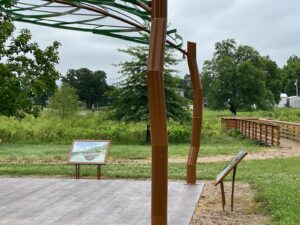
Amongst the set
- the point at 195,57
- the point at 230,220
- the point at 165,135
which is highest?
the point at 195,57

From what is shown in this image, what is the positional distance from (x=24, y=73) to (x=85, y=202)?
23.2ft

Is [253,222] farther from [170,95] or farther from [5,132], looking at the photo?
[5,132]

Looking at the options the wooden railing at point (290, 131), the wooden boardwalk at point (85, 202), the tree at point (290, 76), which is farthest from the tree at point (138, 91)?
the tree at point (290, 76)

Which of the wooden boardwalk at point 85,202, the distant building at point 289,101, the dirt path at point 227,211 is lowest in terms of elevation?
the dirt path at point 227,211

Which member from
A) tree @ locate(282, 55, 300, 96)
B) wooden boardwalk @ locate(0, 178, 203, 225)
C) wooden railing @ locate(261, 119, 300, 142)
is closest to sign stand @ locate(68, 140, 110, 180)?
wooden boardwalk @ locate(0, 178, 203, 225)

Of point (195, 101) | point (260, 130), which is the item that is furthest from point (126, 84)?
point (195, 101)

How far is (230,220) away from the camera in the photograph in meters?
7.62

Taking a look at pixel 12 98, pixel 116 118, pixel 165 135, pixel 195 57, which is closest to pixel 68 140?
pixel 116 118

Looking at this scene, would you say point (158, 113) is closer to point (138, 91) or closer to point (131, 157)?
point (131, 157)

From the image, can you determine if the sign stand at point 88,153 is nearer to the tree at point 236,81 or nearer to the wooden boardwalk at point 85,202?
the wooden boardwalk at point 85,202

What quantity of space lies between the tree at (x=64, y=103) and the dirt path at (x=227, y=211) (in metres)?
30.5

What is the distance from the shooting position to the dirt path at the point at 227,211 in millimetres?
7484

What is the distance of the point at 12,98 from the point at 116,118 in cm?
1524

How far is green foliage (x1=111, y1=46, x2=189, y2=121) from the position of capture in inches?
1112
